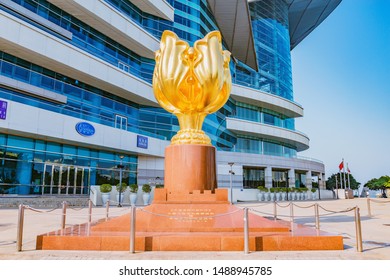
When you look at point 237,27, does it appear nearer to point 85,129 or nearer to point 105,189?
point 85,129

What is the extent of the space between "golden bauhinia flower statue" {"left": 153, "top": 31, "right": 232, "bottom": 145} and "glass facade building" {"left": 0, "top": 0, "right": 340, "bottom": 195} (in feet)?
42.4

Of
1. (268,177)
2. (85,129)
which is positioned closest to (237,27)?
(268,177)

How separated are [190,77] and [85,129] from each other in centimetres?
1491

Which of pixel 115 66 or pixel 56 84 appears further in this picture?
pixel 115 66

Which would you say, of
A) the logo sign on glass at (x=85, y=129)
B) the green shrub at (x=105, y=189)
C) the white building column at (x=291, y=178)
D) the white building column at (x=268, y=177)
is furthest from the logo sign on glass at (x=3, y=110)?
the white building column at (x=291, y=178)

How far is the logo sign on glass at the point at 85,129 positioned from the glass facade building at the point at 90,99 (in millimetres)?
168

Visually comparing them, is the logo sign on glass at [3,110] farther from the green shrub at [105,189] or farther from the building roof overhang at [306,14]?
the building roof overhang at [306,14]

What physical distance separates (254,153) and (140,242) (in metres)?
32.6

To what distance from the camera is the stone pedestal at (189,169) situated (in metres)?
9.07

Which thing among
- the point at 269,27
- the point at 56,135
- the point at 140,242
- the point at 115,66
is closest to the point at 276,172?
the point at 269,27

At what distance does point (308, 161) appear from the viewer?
44.0m
